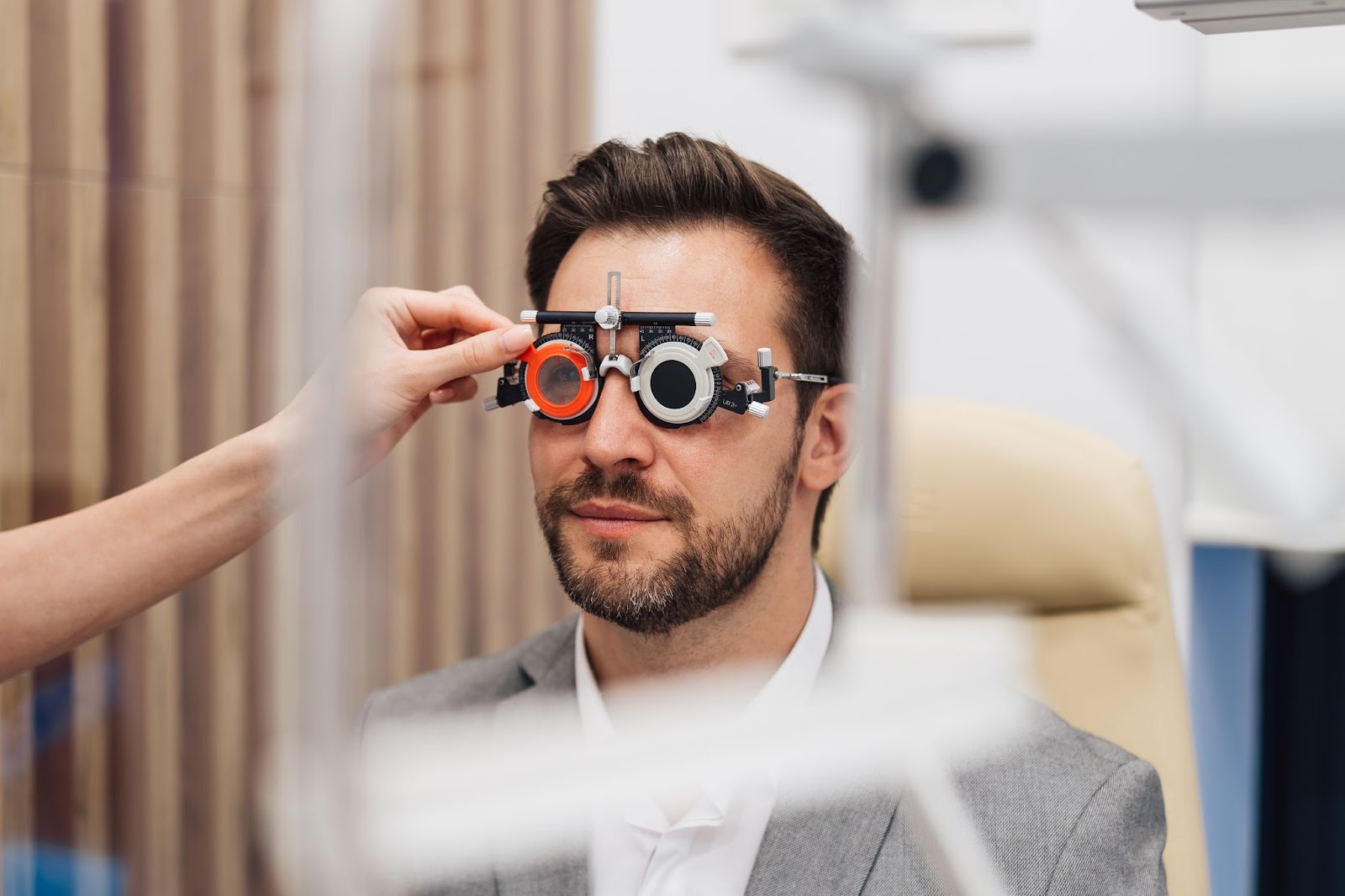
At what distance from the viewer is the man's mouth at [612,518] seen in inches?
38.5

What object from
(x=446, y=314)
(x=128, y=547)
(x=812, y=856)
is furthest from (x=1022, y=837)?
(x=128, y=547)

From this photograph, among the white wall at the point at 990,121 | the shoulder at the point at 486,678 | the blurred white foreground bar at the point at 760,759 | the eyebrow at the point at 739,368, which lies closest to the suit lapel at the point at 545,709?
the shoulder at the point at 486,678

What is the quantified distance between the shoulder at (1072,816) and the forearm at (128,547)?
2.14ft

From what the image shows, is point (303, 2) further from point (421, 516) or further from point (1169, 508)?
point (421, 516)

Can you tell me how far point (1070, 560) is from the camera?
124cm

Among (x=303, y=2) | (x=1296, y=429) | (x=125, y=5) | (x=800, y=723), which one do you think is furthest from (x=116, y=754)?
(x=1296, y=429)

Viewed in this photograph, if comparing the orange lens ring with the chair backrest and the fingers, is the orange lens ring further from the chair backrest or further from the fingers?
the chair backrest

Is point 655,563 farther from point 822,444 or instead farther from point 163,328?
point 163,328

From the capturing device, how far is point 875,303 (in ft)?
1.41

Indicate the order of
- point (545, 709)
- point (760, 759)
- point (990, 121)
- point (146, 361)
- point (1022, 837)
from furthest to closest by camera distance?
point (146, 361), point (545, 709), point (1022, 837), point (760, 759), point (990, 121)

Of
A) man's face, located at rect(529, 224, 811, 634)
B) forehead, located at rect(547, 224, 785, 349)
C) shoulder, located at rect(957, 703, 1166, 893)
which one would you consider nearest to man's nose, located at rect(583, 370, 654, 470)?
man's face, located at rect(529, 224, 811, 634)

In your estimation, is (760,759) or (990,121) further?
(760,759)

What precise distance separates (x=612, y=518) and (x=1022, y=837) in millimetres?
428

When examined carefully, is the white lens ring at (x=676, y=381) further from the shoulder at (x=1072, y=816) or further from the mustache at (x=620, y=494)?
the shoulder at (x=1072, y=816)
